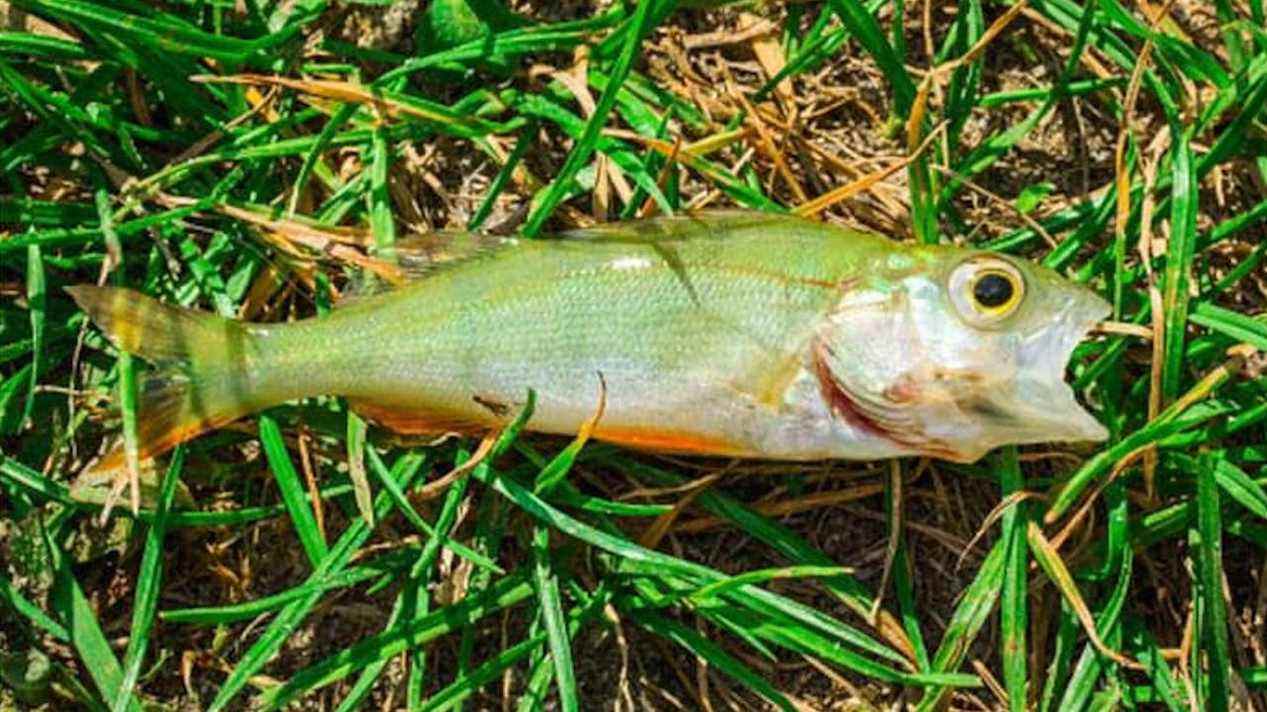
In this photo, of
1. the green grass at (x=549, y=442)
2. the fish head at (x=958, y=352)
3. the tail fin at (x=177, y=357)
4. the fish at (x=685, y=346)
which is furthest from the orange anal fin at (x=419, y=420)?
the fish head at (x=958, y=352)

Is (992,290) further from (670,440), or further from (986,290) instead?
(670,440)

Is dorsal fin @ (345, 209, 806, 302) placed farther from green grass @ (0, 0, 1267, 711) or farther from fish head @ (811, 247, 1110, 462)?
fish head @ (811, 247, 1110, 462)

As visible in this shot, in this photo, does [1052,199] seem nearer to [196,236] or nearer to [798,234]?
[798,234]

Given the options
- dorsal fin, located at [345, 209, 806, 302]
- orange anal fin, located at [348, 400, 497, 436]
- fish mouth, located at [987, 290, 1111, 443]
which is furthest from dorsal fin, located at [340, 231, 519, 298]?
fish mouth, located at [987, 290, 1111, 443]

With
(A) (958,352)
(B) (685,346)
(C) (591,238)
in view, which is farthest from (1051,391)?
(C) (591,238)

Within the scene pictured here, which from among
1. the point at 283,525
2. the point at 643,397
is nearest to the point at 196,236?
the point at 283,525

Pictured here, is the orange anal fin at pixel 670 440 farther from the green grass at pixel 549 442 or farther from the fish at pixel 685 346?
the green grass at pixel 549 442

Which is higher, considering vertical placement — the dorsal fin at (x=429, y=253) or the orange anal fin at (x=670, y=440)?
the dorsal fin at (x=429, y=253)
